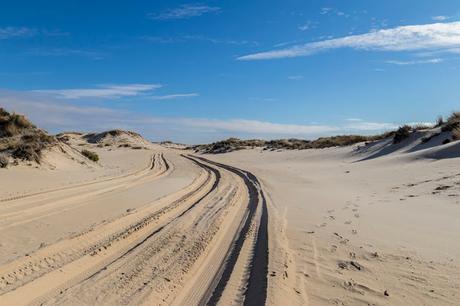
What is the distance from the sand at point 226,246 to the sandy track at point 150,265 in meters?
0.02

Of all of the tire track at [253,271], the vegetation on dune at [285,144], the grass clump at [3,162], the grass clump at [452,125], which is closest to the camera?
the tire track at [253,271]

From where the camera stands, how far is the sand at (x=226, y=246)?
16.0 feet

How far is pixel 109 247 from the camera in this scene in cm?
671

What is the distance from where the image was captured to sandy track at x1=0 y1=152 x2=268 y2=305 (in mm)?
4754

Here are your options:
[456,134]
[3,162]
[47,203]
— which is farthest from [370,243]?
[456,134]

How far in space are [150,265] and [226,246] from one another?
156cm

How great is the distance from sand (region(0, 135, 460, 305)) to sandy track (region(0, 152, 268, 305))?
2cm

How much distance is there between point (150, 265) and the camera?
584 centimetres

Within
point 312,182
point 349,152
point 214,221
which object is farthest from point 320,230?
point 349,152

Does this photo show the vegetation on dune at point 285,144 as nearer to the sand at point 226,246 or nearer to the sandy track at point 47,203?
the sand at point 226,246

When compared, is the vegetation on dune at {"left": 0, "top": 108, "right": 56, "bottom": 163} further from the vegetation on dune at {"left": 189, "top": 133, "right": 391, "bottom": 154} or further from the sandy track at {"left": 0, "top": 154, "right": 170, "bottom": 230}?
the vegetation on dune at {"left": 189, "top": 133, "right": 391, "bottom": 154}

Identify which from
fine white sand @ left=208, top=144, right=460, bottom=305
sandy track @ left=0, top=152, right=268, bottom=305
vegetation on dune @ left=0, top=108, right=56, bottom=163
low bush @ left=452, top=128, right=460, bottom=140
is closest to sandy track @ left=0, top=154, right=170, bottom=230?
sandy track @ left=0, top=152, right=268, bottom=305

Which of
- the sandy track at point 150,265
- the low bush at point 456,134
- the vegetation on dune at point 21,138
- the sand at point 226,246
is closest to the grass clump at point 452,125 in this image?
the low bush at point 456,134

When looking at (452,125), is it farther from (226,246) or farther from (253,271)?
(253,271)
